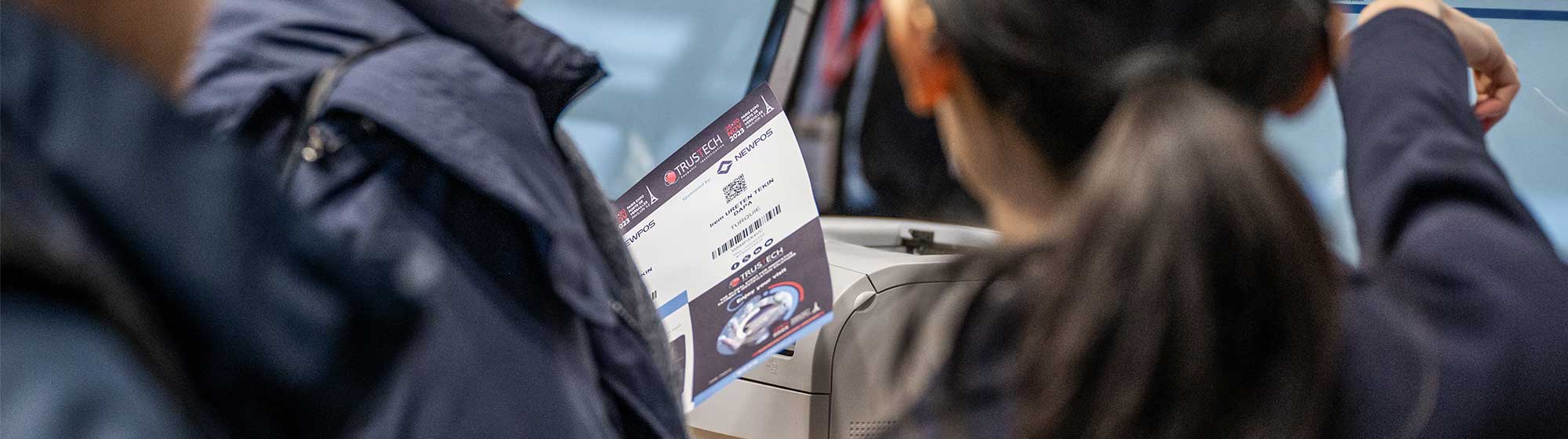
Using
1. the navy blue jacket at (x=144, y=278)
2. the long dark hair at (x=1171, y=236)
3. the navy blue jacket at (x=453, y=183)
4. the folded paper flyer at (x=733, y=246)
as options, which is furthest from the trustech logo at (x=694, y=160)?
the navy blue jacket at (x=144, y=278)

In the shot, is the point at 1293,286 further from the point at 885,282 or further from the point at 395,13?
the point at 885,282

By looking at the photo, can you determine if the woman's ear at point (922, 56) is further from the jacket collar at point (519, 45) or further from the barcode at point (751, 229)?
the barcode at point (751, 229)

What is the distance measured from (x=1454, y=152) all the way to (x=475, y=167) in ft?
1.65

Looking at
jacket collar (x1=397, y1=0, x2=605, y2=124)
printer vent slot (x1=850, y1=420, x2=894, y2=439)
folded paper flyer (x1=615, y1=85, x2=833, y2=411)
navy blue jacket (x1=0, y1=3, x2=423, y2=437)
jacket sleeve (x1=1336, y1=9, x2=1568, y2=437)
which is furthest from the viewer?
printer vent slot (x1=850, y1=420, x2=894, y2=439)

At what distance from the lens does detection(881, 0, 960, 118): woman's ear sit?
0.61 m

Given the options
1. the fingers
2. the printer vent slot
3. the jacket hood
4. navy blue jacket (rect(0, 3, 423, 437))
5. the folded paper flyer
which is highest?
navy blue jacket (rect(0, 3, 423, 437))

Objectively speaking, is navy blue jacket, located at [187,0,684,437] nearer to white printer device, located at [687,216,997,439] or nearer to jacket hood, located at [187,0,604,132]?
jacket hood, located at [187,0,604,132]

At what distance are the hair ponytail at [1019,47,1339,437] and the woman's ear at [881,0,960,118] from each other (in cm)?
9

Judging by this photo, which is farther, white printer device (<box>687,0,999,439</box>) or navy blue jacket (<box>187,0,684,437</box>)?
white printer device (<box>687,0,999,439</box>)

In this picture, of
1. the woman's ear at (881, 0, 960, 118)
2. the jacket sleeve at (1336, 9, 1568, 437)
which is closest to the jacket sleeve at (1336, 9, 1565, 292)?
the jacket sleeve at (1336, 9, 1568, 437)

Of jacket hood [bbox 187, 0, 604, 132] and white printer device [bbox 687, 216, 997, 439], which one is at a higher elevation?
jacket hood [bbox 187, 0, 604, 132]

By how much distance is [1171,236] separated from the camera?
55 cm

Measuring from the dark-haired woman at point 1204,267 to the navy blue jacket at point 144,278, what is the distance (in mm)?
349

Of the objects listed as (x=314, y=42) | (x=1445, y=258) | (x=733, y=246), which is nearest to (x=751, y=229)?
(x=733, y=246)
